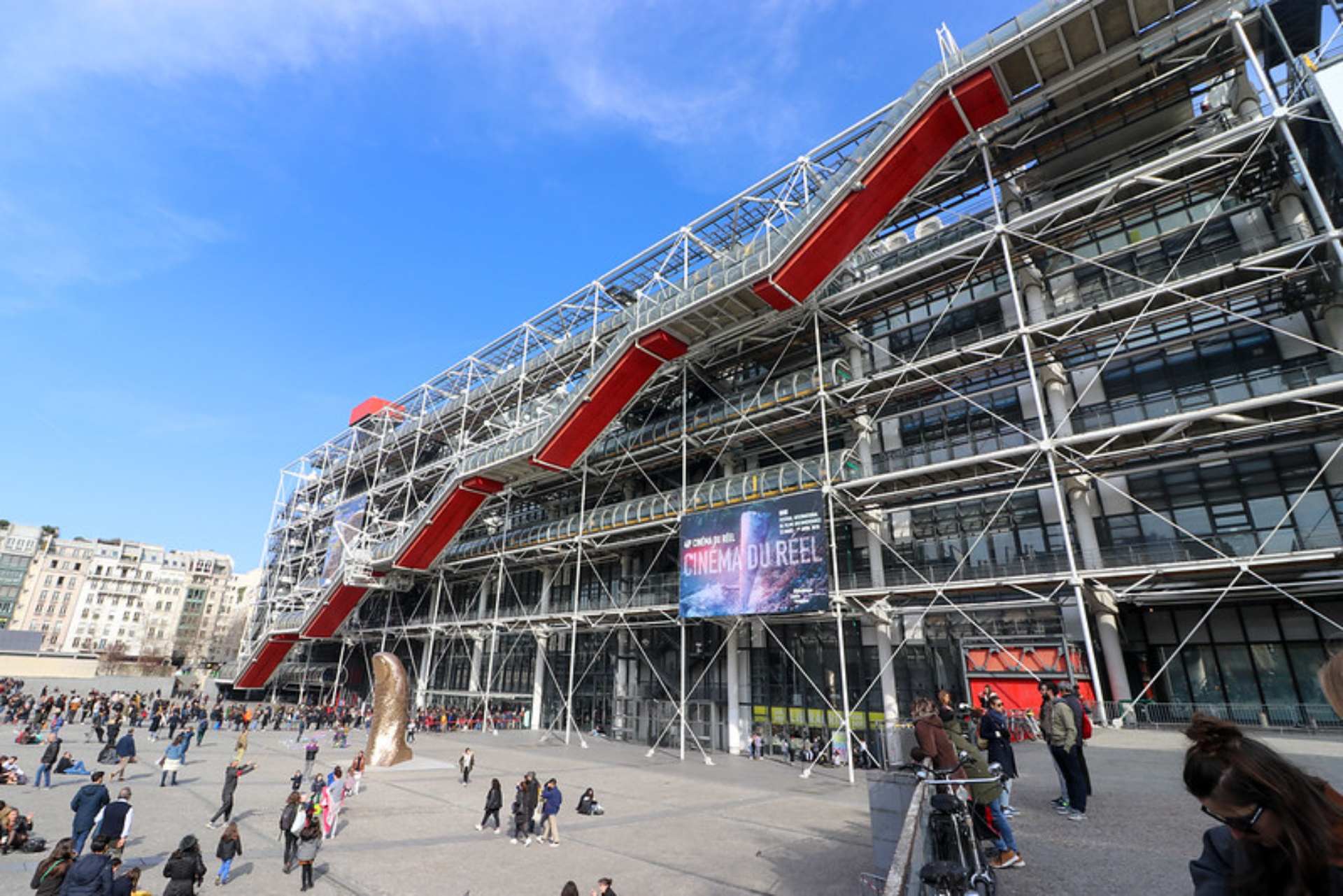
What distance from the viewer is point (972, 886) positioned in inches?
149

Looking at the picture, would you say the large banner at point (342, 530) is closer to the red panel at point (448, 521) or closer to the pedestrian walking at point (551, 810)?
the red panel at point (448, 521)

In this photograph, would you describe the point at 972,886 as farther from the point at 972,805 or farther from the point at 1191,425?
the point at 1191,425

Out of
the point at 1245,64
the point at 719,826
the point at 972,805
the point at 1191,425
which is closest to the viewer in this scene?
the point at 972,805

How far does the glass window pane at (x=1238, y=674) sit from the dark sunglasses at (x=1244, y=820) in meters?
16.3

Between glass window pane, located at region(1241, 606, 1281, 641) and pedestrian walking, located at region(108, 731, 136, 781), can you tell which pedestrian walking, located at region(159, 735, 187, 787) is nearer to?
pedestrian walking, located at region(108, 731, 136, 781)

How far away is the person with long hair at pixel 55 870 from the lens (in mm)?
5625

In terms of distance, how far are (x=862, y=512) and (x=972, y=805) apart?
43.5ft

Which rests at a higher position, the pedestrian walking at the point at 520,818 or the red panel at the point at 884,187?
the red panel at the point at 884,187

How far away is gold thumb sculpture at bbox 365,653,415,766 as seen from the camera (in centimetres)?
1692

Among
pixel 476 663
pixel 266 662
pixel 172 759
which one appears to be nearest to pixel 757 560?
pixel 172 759

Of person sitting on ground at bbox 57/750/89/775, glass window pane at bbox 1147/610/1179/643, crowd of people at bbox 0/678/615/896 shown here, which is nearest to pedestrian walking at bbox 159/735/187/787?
crowd of people at bbox 0/678/615/896

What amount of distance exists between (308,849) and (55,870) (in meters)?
2.59

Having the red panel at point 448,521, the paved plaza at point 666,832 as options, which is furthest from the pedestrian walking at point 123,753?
the red panel at point 448,521

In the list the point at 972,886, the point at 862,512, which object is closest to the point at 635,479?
the point at 862,512
